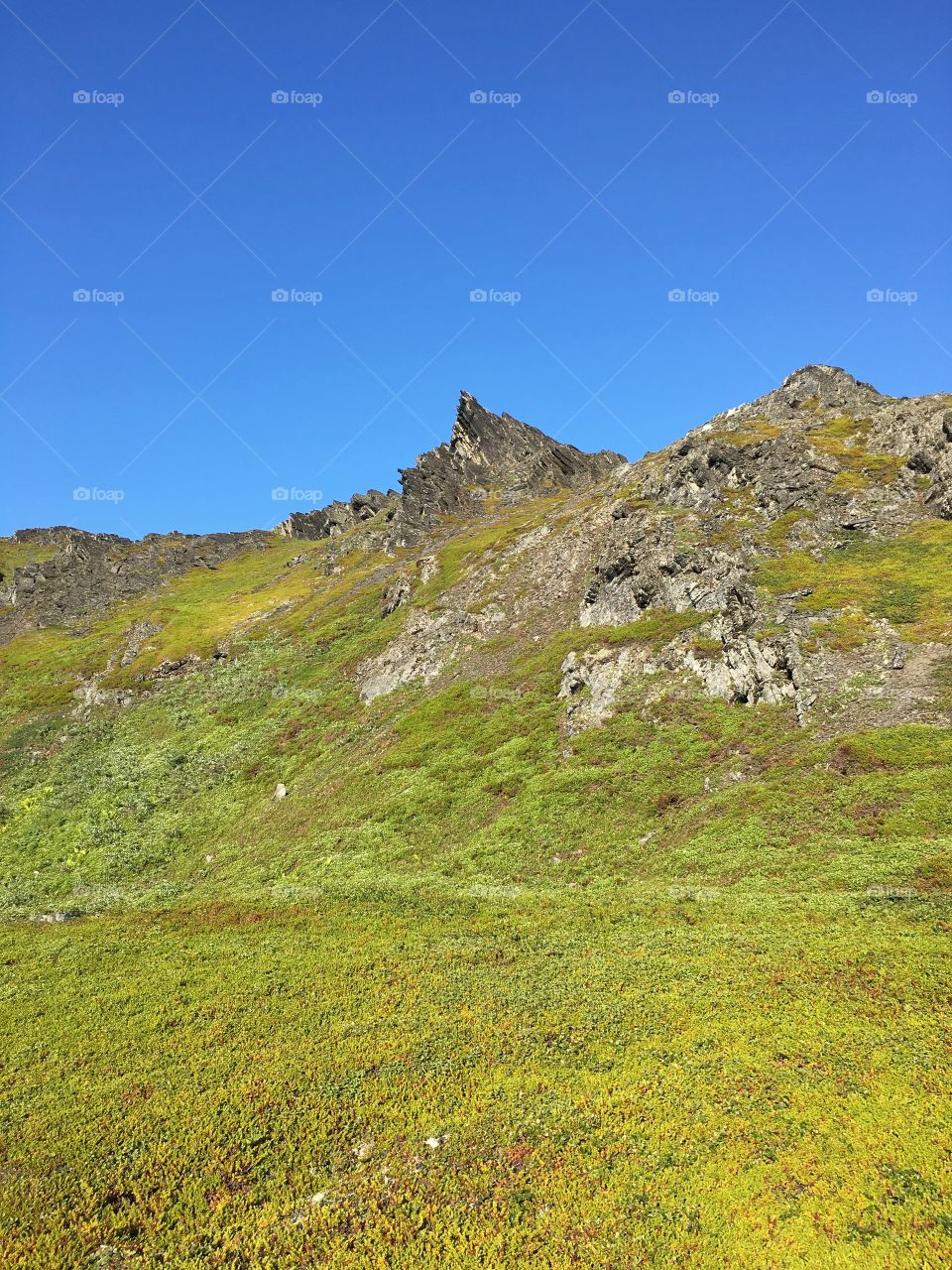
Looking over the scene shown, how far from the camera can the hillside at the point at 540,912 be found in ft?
44.0

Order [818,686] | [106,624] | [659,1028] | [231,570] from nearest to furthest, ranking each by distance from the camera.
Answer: [659,1028]
[818,686]
[106,624]
[231,570]

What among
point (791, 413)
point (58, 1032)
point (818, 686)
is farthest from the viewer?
point (791, 413)

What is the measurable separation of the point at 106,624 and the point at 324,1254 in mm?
148465

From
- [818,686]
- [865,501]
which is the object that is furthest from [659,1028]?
[865,501]

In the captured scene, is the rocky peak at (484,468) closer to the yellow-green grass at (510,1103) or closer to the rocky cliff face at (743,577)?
the rocky cliff face at (743,577)

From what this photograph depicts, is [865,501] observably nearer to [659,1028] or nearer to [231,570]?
[659,1028]

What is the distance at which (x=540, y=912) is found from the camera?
30781 mm

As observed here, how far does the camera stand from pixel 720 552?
6162 cm

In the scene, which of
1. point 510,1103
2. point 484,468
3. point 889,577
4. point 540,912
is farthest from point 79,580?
point 510,1103

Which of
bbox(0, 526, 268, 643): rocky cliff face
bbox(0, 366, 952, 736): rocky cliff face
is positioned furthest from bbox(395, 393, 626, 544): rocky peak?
bbox(0, 526, 268, 643): rocky cliff face

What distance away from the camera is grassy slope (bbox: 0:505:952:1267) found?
1294cm

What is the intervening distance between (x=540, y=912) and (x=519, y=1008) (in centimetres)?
970

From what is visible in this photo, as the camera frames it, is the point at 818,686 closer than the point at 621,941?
No

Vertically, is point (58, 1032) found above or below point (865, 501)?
below
